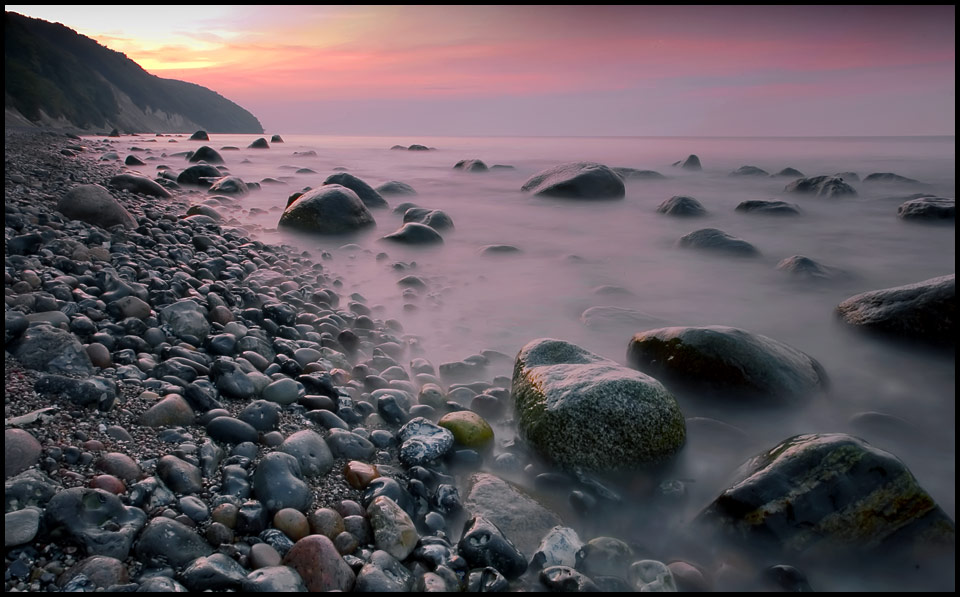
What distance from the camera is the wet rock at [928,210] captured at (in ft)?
33.5

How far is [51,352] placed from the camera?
2.75m

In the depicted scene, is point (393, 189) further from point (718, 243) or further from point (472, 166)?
point (718, 243)

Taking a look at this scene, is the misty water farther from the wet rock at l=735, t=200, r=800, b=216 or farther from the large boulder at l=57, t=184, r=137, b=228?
the large boulder at l=57, t=184, r=137, b=228

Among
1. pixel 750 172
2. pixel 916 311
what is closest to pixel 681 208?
pixel 916 311

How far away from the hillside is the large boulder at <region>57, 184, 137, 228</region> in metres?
44.4

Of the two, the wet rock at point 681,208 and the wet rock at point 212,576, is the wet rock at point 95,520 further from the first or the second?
the wet rock at point 681,208

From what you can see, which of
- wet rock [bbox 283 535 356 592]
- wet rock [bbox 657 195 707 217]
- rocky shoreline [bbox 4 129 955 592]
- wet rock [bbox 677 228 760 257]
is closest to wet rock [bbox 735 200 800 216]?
wet rock [bbox 657 195 707 217]

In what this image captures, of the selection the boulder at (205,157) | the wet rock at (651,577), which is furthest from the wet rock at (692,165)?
the wet rock at (651,577)

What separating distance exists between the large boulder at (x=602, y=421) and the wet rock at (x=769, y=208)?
10016 mm

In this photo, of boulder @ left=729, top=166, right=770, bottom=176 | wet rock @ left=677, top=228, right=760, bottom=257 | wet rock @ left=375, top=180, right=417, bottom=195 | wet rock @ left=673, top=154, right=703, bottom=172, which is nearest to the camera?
wet rock @ left=677, top=228, right=760, bottom=257

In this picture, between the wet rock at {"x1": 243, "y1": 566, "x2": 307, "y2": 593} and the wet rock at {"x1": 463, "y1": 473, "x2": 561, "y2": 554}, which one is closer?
the wet rock at {"x1": 243, "y1": 566, "x2": 307, "y2": 593}

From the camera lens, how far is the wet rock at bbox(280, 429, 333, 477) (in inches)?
102

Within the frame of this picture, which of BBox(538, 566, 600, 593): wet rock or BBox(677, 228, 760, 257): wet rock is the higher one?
BBox(677, 228, 760, 257): wet rock

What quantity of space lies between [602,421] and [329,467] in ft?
5.08
